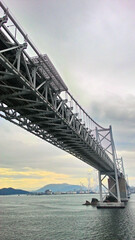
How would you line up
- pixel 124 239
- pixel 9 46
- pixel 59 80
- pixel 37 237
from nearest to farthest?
pixel 9 46
pixel 59 80
pixel 124 239
pixel 37 237

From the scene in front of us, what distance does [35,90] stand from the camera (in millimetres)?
15320

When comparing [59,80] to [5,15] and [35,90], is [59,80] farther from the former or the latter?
[5,15]

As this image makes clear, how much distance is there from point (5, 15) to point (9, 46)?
194 centimetres

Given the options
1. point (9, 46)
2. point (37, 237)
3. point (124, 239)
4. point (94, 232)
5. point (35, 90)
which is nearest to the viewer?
point (9, 46)

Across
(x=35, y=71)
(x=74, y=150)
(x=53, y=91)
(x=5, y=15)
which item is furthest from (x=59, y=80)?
(x=74, y=150)

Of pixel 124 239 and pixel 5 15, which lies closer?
pixel 5 15

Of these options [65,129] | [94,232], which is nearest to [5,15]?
[65,129]

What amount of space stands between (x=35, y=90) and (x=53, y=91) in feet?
17.0

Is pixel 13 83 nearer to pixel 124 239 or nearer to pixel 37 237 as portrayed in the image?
pixel 37 237

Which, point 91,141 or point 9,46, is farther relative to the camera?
point 91,141

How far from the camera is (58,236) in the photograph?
24047 millimetres

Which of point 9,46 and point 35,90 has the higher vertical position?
point 9,46

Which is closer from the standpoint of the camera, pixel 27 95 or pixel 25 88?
pixel 25 88

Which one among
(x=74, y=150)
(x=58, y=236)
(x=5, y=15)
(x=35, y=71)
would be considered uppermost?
(x=5, y=15)
